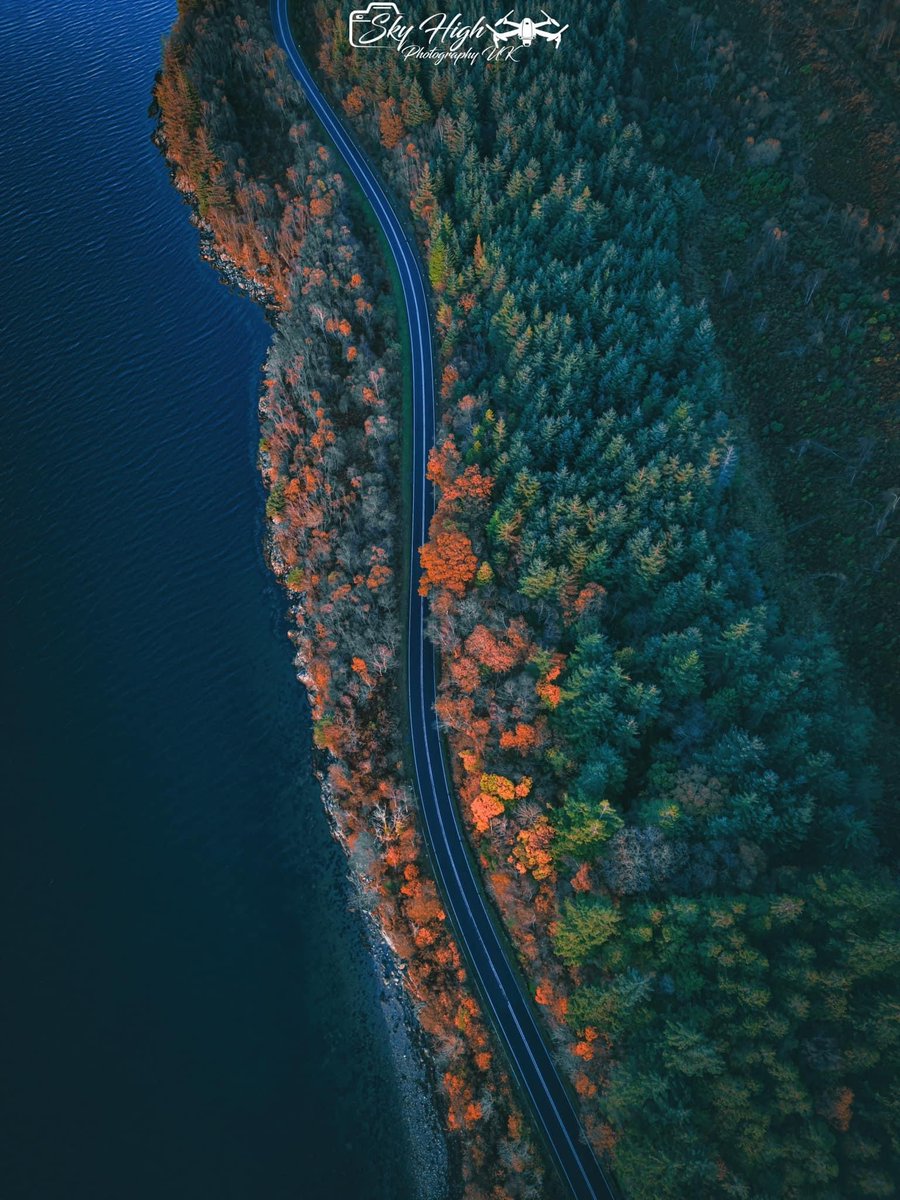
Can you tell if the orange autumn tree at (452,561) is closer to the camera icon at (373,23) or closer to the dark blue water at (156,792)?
the dark blue water at (156,792)

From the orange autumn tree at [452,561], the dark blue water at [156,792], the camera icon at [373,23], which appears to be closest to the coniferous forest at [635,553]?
the orange autumn tree at [452,561]

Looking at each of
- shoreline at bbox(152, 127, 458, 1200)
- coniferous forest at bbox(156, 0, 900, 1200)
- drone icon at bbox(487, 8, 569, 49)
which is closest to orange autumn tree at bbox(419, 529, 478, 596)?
coniferous forest at bbox(156, 0, 900, 1200)

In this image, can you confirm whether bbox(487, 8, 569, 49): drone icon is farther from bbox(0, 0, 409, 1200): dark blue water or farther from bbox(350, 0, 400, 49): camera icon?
bbox(0, 0, 409, 1200): dark blue water

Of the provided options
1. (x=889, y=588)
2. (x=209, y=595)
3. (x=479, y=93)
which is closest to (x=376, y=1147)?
(x=209, y=595)

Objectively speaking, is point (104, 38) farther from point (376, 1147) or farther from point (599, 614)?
point (376, 1147)

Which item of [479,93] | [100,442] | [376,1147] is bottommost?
[376,1147]

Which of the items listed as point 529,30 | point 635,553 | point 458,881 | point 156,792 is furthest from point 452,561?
point 529,30
